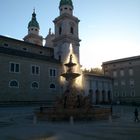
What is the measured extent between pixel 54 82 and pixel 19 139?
3610cm

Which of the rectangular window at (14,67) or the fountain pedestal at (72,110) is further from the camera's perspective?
the rectangular window at (14,67)

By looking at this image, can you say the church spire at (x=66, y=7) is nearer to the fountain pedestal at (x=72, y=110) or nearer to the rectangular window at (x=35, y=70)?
the rectangular window at (x=35, y=70)

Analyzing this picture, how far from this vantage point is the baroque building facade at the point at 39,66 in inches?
1607

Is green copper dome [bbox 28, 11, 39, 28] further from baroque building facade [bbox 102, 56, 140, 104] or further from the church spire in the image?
baroque building facade [bbox 102, 56, 140, 104]

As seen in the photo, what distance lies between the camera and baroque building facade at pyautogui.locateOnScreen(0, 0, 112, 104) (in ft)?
134

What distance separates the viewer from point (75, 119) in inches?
893

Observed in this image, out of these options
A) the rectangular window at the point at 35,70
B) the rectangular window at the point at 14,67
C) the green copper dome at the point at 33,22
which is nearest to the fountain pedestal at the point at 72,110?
the rectangular window at the point at 14,67

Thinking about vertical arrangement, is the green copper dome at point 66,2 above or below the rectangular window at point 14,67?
above

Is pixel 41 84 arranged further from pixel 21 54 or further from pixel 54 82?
pixel 21 54

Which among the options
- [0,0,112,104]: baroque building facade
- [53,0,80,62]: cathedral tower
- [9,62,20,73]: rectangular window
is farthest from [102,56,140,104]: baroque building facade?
[9,62,20,73]: rectangular window

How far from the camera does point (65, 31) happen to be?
52969 mm

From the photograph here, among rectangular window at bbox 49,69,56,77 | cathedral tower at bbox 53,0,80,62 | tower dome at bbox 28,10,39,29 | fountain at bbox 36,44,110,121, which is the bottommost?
fountain at bbox 36,44,110,121

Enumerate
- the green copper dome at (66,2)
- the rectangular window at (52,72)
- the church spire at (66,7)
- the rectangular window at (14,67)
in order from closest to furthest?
the rectangular window at (14,67) < the rectangular window at (52,72) < the church spire at (66,7) < the green copper dome at (66,2)

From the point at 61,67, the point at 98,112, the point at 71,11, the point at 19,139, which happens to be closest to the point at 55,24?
the point at 71,11
